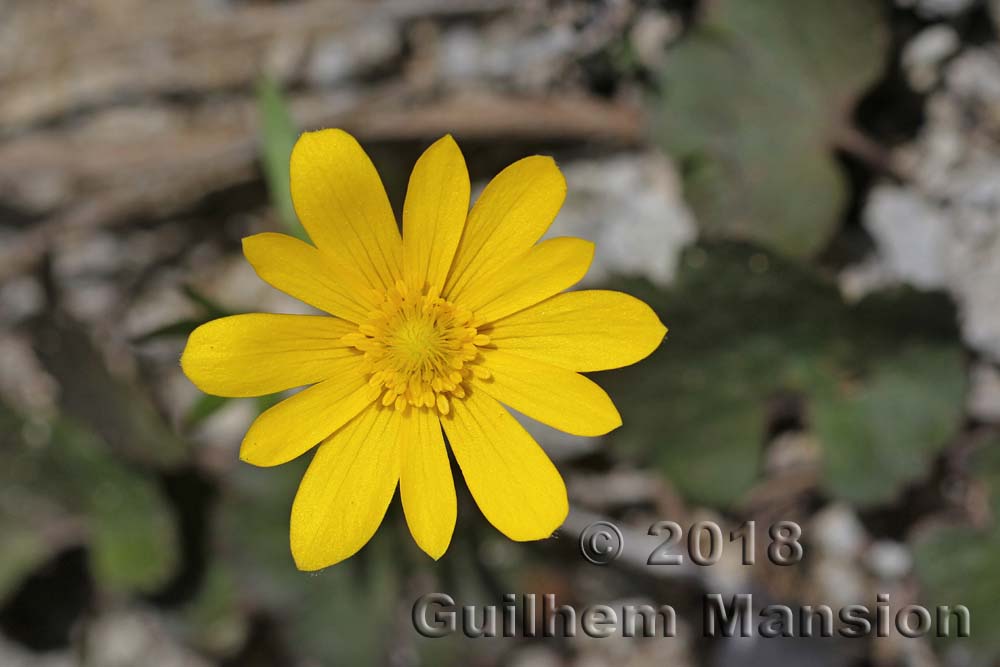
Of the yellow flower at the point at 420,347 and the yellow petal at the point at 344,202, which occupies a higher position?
the yellow petal at the point at 344,202

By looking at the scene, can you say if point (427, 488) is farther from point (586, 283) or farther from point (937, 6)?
point (937, 6)

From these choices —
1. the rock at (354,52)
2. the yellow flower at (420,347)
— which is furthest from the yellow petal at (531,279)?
the rock at (354,52)

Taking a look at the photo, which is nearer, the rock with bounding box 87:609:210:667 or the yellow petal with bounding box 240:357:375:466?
the yellow petal with bounding box 240:357:375:466

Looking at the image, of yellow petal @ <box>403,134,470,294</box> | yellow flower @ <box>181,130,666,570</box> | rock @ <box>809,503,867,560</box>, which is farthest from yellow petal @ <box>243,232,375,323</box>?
rock @ <box>809,503,867,560</box>

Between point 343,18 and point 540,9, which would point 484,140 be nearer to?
point 540,9

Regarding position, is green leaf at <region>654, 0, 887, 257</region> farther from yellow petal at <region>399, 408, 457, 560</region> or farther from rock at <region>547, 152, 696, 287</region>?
yellow petal at <region>399, 408, 457, 560</region>

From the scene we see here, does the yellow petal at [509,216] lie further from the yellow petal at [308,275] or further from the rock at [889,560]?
the rock at [889,560]

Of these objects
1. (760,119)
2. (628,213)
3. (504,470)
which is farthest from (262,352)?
(760,119)

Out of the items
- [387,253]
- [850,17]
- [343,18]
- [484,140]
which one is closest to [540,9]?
[484,140]
